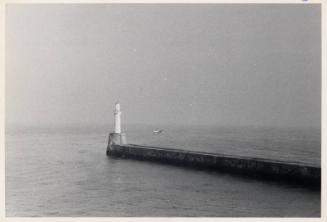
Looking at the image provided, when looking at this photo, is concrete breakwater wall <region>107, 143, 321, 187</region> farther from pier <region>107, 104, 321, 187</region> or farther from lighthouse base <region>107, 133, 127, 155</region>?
lighthouse base <region>107, 133, 127, 155</region>

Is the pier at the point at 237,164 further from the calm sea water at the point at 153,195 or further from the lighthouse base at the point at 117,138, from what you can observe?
the lighthouse base at the point at 117,138

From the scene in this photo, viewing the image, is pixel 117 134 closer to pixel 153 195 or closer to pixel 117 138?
pixel 117 138

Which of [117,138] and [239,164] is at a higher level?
[117,138]

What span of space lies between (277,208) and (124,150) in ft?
34.3

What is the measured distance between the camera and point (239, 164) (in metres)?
13.0

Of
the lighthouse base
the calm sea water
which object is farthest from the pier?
the lighthouse base

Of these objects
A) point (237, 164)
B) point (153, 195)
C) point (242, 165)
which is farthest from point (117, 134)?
point (153, 195)

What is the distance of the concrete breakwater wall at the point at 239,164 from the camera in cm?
1112

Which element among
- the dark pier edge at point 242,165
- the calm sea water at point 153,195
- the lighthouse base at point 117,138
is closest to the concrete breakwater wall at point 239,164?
the dark pier edge at point 242,165

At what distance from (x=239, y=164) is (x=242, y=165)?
0.12m

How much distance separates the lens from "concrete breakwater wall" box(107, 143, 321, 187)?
11.1m

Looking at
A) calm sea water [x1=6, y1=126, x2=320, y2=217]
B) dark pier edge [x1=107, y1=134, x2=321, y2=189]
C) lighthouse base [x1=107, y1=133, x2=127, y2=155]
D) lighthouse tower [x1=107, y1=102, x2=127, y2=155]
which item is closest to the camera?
calm sea water [x1=6, y1=126, x2=320, y2=217]

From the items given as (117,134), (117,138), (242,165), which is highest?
(117,134)

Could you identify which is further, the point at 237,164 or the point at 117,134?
the point at 117,134
